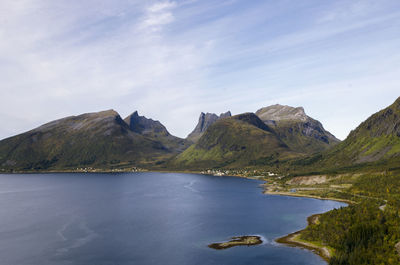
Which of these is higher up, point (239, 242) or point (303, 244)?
point (239, 242)

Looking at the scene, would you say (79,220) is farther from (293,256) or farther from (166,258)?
(293,256)

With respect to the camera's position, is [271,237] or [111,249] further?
[271,237]

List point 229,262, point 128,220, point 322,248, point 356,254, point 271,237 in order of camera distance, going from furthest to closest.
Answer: point 128,220 < point 271,237 < point 322,248 < point 229,262 < point 356,254

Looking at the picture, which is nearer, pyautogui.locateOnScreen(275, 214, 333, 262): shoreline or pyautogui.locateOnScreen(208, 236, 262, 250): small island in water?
pyautogui.locateOnScreen(275, 214, 333, 262): shoreline

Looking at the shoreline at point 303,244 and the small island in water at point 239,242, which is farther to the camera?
the small island in water at point 239,242

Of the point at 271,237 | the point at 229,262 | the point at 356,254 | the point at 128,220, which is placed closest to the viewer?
the point at 356,254

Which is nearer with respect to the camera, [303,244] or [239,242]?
[303,244]

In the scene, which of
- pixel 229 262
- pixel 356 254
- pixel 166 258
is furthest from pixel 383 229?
pixel 166 258

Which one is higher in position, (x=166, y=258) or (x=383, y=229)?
(x=383, y=229)
